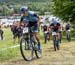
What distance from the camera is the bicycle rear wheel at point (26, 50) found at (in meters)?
12.5

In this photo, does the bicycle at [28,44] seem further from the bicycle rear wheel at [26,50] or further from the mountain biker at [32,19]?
the mountain biker at [32,19]

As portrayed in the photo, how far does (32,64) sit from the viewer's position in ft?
39.0

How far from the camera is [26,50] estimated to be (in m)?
12.7

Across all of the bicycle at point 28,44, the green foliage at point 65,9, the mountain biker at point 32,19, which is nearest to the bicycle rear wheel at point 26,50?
the bicycle at point 28,44

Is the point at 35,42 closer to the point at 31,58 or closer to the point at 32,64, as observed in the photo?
the point at 31,58

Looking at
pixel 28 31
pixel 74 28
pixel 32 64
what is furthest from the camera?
pixel 74 28

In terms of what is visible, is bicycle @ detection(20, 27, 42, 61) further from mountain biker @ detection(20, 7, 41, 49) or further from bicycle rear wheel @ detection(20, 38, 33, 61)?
mountain biker @ detection(20, 7, 41, 49)

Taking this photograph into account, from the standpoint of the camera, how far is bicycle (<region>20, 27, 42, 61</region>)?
12555mm

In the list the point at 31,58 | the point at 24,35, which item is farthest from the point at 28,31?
the point at 31,58

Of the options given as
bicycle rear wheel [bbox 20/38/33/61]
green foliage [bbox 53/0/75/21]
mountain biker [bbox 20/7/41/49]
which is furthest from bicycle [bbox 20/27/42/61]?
green foliage [bbox 53/0/75/21]

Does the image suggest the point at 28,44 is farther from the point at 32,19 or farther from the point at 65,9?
the point at 65,9

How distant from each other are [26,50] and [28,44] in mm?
235

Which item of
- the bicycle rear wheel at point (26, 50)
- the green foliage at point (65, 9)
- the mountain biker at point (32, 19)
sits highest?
the mountain biker at point (32, 19)

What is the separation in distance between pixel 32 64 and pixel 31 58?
116cm
